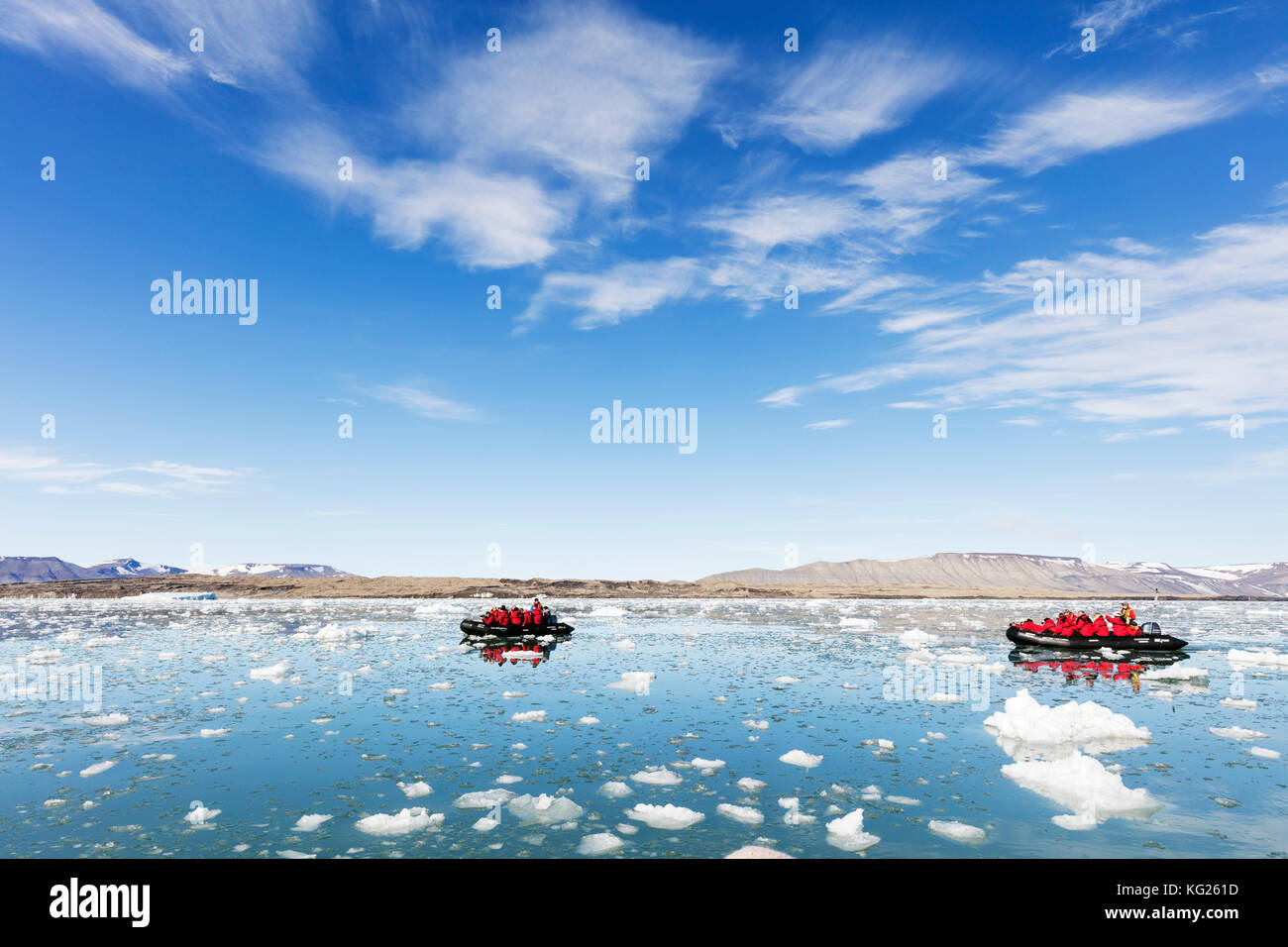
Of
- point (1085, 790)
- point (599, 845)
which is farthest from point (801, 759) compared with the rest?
point (599, 845)

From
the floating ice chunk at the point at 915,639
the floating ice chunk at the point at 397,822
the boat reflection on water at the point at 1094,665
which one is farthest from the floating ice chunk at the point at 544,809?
the floating ice chunk at the point at 915,639

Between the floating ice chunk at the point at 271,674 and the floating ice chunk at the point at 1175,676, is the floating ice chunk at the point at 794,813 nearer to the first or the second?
the floating ice chunk at the point at 271,674

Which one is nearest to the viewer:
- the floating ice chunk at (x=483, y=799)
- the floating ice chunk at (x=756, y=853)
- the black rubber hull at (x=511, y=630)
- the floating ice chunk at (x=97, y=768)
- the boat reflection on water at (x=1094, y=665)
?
the floating ice chunk at (x=756, y=853)

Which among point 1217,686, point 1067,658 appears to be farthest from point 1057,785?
point 1067,658

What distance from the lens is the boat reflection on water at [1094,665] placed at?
2388 centimetres

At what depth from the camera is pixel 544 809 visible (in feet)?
31.7

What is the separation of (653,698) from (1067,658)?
2199 cm

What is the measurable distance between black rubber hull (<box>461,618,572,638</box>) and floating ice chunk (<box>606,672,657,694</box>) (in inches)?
593

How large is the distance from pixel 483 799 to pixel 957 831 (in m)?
6.89

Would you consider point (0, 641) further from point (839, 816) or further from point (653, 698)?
point (839, 816)

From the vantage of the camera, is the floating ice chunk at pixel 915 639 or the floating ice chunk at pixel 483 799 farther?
the floating ice chunk at pixel 915 639

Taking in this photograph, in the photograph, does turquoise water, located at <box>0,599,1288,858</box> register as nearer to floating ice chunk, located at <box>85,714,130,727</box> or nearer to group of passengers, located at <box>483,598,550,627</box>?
floating ice chunk, located at <box>85,714,130,727</box>

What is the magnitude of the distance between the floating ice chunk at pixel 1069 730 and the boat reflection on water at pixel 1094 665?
9.43 m
